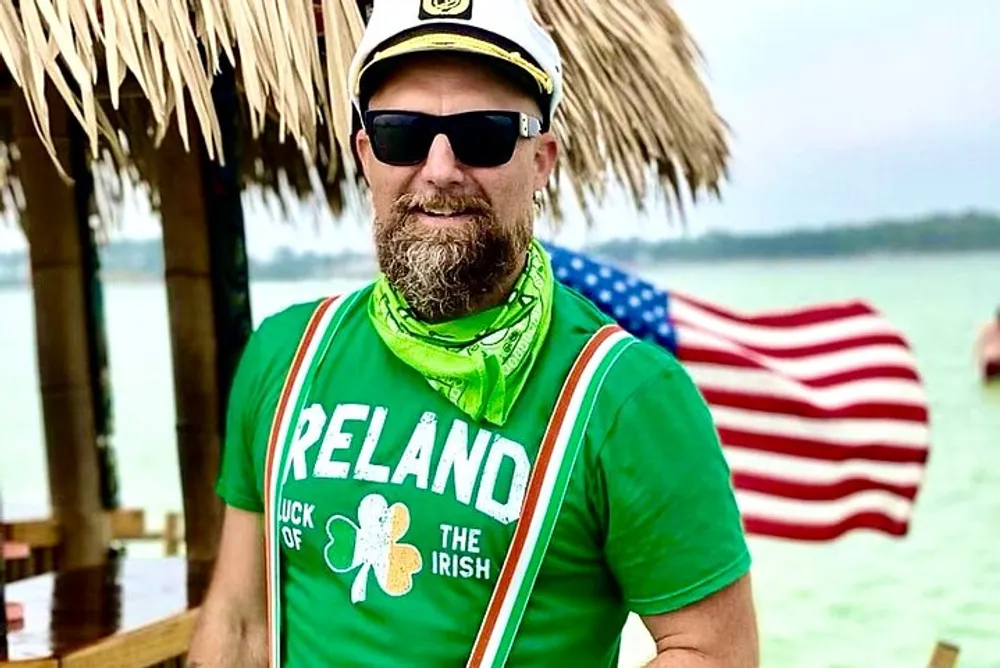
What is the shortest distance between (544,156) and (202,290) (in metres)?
2.23

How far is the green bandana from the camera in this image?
1520 mm

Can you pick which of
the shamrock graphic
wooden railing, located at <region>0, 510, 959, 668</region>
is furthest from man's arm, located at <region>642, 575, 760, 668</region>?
wooden railing, located at <region>0, 510, 959, 668</region>

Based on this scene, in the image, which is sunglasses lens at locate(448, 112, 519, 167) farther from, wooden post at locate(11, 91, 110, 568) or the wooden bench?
wooden post at locate(11, 91, 110, 568)

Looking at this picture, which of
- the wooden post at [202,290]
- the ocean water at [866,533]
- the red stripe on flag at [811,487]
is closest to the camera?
the wooden post at [202,290]

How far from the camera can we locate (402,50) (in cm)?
154

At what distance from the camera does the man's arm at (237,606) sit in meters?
1.77

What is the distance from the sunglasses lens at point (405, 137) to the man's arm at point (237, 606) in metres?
0.50

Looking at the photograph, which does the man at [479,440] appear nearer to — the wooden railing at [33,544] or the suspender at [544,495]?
the suspender at [544,495]

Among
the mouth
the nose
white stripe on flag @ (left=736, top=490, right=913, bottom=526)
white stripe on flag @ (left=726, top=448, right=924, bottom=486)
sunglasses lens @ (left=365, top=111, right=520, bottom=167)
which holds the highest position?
sunglasses lens @ (left=365, top=111, right=520, bottom=167)

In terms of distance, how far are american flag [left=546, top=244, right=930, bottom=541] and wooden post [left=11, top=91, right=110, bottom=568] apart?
1.75 metres

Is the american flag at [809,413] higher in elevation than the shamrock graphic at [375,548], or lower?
lower

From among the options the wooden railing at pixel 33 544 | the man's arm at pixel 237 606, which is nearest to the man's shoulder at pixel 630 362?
the man's arm at pixel 237 606

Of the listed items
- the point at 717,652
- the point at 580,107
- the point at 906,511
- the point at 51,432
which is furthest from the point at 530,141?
the point at 906,511

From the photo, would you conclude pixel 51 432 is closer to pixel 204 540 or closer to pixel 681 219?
pixel 204 540
